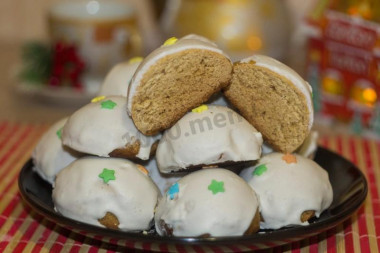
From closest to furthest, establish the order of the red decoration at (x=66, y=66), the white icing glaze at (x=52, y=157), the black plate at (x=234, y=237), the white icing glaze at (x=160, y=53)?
the black plate at (x=234, y=237), the white icing glaze at (x=160, y=53), the white icing glaze at (x=52, y=157), the red decoration at (x=66, y=66)

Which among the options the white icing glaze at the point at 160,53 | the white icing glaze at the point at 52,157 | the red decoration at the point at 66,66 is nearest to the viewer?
the white icing glaze at the point at 160,53

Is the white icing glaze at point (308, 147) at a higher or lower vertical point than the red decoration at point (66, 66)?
higher

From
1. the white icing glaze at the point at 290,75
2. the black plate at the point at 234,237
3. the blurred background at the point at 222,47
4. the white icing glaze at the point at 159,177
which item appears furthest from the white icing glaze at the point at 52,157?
the blurred background at the point at 222,47

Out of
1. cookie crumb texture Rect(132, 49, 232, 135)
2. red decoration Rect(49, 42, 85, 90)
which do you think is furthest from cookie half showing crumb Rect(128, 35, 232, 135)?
red decoration Rect(49, 42, 85, 90)

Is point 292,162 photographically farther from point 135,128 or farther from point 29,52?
point 29,52

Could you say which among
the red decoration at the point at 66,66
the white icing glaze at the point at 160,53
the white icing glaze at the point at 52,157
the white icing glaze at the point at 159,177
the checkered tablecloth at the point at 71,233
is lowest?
the red decoration at the point at 66,66

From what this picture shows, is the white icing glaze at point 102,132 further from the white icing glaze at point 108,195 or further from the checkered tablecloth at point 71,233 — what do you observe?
the checkered tablecloth at point 71,233

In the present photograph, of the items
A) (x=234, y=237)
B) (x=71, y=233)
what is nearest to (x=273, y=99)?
(x=234, y=237)
